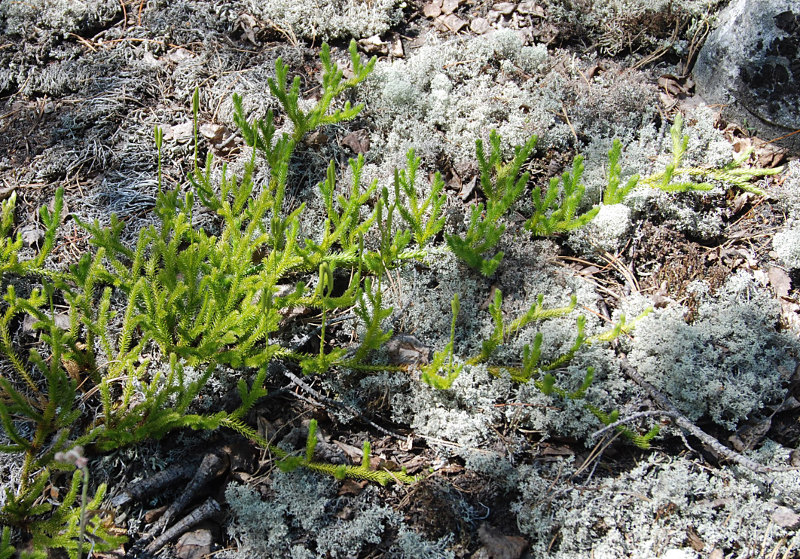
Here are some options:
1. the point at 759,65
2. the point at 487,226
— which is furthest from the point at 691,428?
the point at 759,65

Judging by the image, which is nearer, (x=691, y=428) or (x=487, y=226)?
(x=691, y=428)

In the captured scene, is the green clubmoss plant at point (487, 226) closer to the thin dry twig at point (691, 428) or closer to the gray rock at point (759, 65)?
the thin dry twig at point (691, 428)

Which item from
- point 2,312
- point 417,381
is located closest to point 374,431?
point 417,381

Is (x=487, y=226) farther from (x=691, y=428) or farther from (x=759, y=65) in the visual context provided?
(x=759, y=65)

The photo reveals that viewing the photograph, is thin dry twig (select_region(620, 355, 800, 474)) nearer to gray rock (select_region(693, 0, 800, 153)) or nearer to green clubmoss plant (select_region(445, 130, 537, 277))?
green clubmoss plant (select_region(445, 130, 537, 277))

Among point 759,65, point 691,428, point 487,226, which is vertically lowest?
point 691,428

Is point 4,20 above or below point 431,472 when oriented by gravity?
above

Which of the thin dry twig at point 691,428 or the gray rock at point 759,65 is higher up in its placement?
the gray rock at point 759,65

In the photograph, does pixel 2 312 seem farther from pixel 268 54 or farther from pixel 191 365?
pixel 268 54

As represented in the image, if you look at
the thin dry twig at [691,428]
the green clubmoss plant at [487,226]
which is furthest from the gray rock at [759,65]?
the thin dry twig at [691,428]
